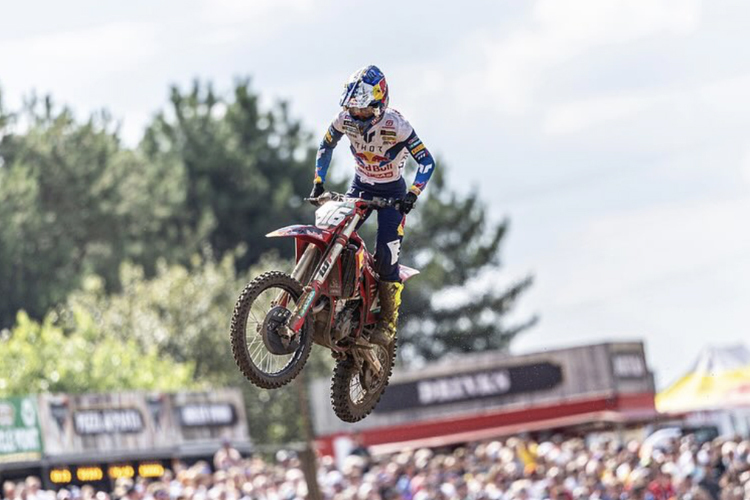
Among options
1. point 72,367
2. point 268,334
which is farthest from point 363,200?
point 72,367

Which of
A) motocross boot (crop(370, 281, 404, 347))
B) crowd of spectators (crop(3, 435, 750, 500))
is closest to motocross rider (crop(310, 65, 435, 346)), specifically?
motocross boot (crop(370, 281, 404, 347))

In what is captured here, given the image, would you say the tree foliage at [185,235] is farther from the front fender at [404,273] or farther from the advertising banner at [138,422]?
the front fender at [404,273]

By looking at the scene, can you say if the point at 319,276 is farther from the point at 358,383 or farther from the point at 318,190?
the point at 358,383

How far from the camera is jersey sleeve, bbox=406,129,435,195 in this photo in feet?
62.4

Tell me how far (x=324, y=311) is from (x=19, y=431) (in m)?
13.5

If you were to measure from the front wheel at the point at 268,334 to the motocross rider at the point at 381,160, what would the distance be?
1.31 metres

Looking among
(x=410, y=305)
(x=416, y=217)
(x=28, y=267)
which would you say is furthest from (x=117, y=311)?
(x=416, y=217)

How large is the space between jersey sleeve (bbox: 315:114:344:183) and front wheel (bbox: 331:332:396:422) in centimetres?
Answer: 216

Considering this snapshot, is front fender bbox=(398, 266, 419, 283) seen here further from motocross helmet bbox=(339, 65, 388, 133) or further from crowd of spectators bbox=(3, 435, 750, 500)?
crowd of spectators bbox=(3, 435, 750, 500)

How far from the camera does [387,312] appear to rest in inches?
785

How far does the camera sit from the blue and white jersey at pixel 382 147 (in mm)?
19047

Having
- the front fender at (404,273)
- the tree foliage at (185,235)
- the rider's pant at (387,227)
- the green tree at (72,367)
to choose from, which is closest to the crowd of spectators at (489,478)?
the front fender at (404,273)

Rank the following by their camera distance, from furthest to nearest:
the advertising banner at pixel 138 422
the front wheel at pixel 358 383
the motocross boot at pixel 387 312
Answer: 1. the advertising banner at pixel 138 422
2. the front wheel at pixel 358 383
3. the motocross boot at pixel 387 312

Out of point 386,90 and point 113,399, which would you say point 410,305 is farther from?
point 386,90
